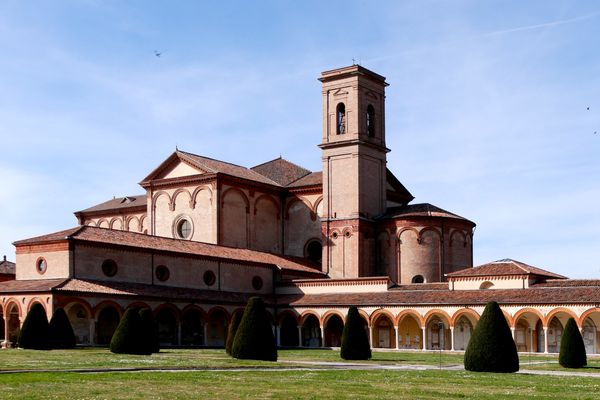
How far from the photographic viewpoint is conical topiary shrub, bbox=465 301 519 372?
3291 cm

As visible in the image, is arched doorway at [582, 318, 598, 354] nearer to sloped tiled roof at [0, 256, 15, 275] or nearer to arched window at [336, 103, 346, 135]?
arched window at [336, 103, 346, 135]

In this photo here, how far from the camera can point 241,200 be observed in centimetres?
7000

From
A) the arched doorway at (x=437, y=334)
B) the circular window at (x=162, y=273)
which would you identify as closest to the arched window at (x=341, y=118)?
the arched doorway at (x=437, y=334)

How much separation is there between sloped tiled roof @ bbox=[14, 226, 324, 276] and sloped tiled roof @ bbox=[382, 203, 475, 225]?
21.9 ft

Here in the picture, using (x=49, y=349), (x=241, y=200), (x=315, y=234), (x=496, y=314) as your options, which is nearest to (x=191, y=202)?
(x=241, y=200)

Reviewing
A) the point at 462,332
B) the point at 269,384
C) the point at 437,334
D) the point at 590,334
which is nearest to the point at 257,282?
the point at 437,334

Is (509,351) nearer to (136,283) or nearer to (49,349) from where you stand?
(49,349)

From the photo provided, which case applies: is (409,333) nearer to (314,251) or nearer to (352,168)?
(352,168)

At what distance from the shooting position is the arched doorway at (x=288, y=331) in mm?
64000

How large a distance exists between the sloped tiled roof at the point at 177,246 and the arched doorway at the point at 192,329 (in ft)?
12.5

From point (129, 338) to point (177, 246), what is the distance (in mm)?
20062

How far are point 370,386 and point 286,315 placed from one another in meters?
38.9

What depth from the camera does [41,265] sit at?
53688 millimetres

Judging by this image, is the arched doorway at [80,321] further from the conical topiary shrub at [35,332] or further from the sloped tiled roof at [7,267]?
the sloped tiled roof at [7,267]
